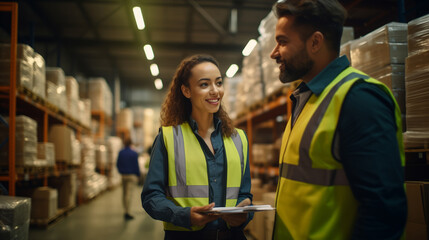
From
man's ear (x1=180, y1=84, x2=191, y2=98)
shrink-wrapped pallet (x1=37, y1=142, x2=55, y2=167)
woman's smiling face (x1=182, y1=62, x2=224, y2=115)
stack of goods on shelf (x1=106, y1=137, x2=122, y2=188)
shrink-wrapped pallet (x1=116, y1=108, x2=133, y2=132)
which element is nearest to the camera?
woman's smiling face (x1=182, y1=62, x2=224, y2=115)

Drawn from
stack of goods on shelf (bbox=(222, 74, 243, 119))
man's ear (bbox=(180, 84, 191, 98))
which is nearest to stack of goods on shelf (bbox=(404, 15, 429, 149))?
man's ear (bbox=(180, 84, 191, 98))

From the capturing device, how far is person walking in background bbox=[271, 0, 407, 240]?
1.14 meters

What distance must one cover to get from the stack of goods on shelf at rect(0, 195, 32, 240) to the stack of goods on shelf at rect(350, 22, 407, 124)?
374 centimetres

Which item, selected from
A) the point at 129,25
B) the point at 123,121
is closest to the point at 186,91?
the point at 129,25

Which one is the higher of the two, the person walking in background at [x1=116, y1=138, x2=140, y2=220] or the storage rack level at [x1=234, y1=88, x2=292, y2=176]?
the storage rack level at [x1=234, y1=88, x2=292, y2=176]

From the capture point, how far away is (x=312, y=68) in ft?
5.02

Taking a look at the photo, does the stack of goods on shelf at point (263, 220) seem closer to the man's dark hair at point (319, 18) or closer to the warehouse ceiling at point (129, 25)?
the man's dark hair at point (319, 18)

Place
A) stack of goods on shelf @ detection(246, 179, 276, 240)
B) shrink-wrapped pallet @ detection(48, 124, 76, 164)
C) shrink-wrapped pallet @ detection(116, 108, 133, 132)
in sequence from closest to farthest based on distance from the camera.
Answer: stack of goods on shelf @ detection(246, 179, 276, 240)
shrink-wrapped pallet @ detection(48, 124, 76, 164)
shrink-wrapped pallet @ detection(116, 108, 133, 132)

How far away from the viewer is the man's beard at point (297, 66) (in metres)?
1.52

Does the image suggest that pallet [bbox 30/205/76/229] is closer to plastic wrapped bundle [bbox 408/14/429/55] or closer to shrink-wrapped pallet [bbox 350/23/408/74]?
shrink-wrapped pallet [bbox 350/23/408/74]

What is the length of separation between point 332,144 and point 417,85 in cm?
170

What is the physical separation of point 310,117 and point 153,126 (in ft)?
55.8

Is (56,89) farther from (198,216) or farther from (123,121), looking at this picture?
(123,121)

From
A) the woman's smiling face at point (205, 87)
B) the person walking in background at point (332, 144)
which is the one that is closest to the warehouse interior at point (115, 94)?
the person walking in background at point (332, 144)
